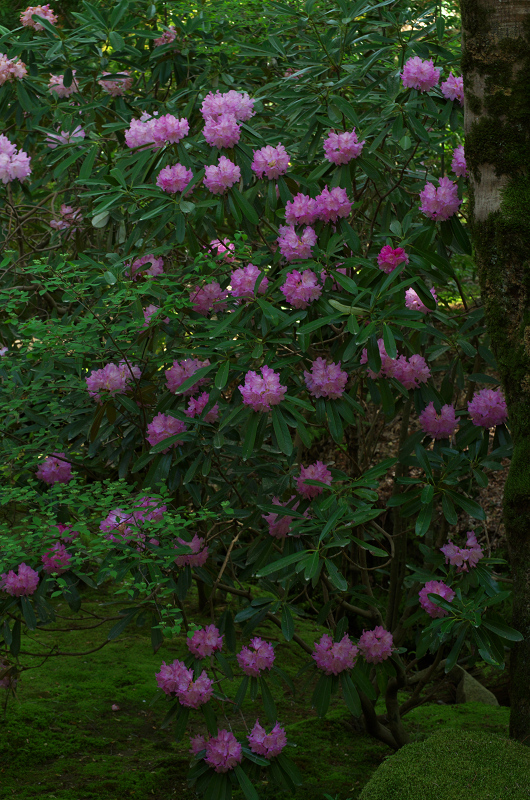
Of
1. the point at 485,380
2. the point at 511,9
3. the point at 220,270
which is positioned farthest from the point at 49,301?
the point at 511,9

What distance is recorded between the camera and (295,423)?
5.97 ft

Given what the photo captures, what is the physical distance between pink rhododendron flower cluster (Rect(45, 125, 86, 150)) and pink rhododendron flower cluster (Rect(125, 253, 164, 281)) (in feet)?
1.62

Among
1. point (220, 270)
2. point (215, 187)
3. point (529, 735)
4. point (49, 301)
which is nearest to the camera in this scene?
point (529, 735)

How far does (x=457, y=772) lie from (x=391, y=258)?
1.19 metres

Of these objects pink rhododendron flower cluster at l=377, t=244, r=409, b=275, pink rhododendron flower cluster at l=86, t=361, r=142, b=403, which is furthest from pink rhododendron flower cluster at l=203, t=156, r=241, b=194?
pink rhododendron flower cluster at l=86, t=361, r=142, b=403

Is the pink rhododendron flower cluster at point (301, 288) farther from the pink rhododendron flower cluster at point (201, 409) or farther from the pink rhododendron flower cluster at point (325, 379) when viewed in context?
the pink rhododendron flower cluster at point (201, 409)

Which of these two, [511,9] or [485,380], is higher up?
[511,9]

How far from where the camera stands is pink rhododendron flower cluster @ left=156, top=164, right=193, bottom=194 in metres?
2.01

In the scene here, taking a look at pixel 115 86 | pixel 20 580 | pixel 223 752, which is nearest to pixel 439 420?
pixel 223 752

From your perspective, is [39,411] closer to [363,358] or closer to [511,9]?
[363,358]

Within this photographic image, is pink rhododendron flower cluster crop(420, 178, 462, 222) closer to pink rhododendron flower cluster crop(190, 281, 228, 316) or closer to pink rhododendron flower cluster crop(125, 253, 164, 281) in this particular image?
pink rhododendron flower cluster crop(190, 281, 228, 316)

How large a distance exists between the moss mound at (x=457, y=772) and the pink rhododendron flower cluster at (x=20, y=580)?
3.31ft

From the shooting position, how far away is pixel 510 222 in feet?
5.90

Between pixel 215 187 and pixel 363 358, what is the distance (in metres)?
0.62
